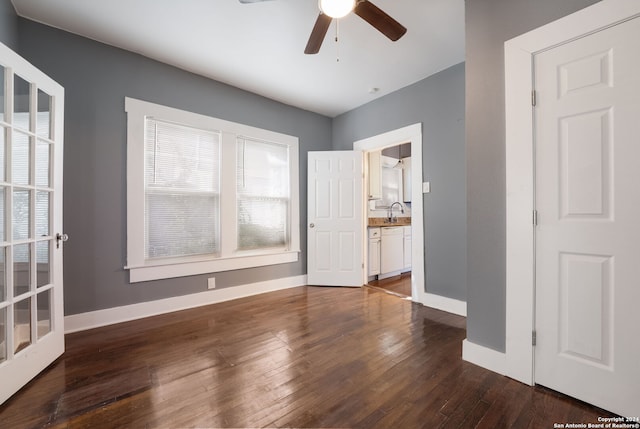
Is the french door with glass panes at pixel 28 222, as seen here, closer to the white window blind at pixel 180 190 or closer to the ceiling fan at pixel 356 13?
the white window blind at pixel 180 190

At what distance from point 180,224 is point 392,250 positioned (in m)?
3.33

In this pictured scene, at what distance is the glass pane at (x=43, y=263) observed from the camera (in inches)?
70.5

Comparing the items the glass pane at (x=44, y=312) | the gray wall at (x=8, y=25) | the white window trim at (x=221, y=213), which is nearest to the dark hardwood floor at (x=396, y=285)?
the white window trim at (x=221, y=213)

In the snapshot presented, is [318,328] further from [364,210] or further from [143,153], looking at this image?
[143,153]

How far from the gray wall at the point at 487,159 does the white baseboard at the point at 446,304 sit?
1021 mm

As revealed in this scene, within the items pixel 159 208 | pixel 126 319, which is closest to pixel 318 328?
pixel 126 319

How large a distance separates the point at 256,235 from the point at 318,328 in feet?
5.48

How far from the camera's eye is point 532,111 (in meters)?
1.56

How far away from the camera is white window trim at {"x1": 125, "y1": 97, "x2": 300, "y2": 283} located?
2.60 meters

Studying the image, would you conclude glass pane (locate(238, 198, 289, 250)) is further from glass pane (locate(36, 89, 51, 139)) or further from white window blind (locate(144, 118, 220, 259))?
glass pane (locate(36, 89, 51, 139))

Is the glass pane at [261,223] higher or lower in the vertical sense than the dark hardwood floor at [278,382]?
higher

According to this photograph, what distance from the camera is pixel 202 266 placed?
9.91ft

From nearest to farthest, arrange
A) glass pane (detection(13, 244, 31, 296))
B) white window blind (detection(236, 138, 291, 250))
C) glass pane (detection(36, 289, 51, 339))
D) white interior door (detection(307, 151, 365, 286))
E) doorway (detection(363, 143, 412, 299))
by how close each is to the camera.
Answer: glass pane (detection(13, 244, 31, 296))
glass pane (detection(36, 289, 51, 339))
white window blind (detection(236, 138, 291, 250))
white interior door (detection(307, 151, 365, 286))
doorway (detection(363, 143, 412, 299))

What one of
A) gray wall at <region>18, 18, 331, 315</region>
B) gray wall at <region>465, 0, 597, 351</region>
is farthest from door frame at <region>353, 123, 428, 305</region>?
gray wall at <region>18, 18, 331, 315</region>
